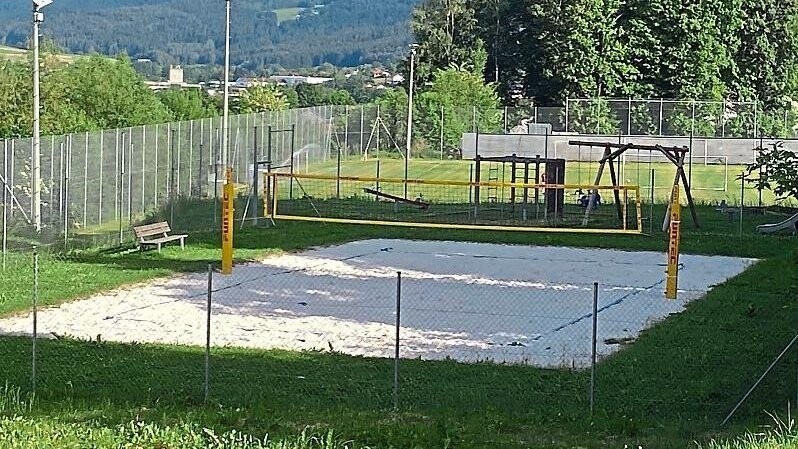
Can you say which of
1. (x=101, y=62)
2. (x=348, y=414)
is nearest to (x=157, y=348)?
(x=348, y=414)

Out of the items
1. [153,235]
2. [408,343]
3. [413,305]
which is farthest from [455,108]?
[408,343]

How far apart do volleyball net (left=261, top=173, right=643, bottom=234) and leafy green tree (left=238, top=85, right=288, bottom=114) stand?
2335cm

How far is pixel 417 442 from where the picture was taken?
32.1ft

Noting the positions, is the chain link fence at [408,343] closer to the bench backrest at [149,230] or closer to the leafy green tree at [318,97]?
the bench backrest at [149,230]

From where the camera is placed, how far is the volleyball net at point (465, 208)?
30.1 metres

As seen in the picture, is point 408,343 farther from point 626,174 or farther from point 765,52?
point 765,52

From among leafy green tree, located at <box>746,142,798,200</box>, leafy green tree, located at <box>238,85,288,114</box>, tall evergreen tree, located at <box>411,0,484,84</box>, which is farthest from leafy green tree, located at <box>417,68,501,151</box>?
leafy green tree, located at <box>746,142,798,200</box>

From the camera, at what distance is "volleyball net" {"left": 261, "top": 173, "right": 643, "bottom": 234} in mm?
30109

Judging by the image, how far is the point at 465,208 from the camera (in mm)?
36375

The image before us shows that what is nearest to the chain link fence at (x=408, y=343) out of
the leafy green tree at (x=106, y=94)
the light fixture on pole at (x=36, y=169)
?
the light fixture on pole at (x=36, y=169)

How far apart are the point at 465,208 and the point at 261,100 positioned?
3163cm

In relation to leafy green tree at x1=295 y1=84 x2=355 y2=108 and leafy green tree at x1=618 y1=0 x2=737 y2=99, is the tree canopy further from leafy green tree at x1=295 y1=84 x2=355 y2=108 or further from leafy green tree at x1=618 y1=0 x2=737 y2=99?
leafy green tree at x1=295 y1=84 x2=355 y2=108

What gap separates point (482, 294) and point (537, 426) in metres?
9.48

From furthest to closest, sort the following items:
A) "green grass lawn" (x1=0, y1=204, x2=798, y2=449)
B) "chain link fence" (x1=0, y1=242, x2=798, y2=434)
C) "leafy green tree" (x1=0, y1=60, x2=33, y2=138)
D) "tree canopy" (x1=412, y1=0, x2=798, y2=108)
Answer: "tree canopy" (x1=412, y1=0, x2=798, y2=108), "leafy green tree" (x1=0, y1=60, x2=33, y2=138), "chain link fence" (x1=0, y1=242, x2=798, y2=434), "green grass lawn" (x1=0, y1=204, x2=798, y2=449)
